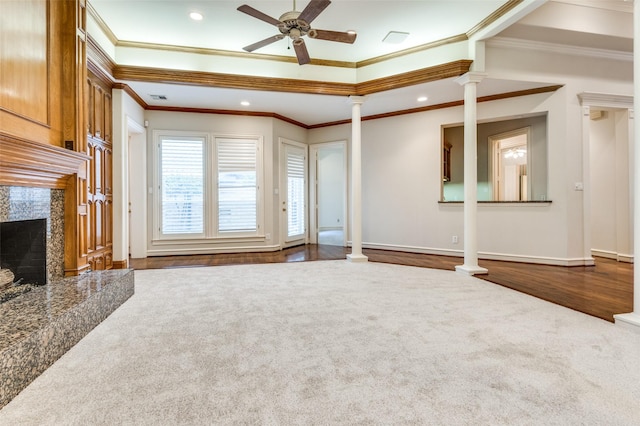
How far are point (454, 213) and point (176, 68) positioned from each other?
15.9 ft

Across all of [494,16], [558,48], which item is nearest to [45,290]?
[494,16]

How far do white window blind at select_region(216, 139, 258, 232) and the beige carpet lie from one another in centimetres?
295

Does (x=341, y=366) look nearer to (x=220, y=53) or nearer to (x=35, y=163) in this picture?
(x=35, y=163)

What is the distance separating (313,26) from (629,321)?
4239 mm

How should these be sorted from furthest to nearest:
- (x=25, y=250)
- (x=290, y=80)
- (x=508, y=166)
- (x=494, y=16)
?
(x=508, y=166), (x=290, y=80), (x=494, y=16), (x=25, y=250)

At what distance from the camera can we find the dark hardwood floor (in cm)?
310

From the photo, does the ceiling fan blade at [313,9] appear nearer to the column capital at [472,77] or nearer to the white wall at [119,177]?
the column capital at [472,77]

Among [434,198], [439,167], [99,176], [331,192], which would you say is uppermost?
[439,167]

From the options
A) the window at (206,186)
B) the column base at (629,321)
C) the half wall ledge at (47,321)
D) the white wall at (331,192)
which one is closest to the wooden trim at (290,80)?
the window at (206,186)

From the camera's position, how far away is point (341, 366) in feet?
6.18

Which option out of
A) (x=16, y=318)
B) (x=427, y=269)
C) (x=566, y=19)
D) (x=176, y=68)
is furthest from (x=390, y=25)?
(x=16, y=318)

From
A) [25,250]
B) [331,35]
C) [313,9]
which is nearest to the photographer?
[25,250]

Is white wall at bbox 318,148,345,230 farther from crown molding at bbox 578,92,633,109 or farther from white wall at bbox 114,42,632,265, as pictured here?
crown molding at bbox 578,92,633,109

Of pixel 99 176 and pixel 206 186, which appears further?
pixel 206 186
